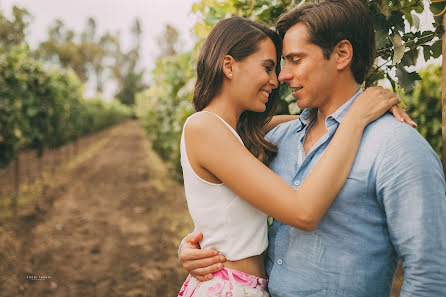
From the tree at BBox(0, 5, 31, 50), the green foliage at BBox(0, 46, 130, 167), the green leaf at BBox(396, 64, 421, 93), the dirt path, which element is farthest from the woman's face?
the tree at BBox(0, 5, 31, 50)

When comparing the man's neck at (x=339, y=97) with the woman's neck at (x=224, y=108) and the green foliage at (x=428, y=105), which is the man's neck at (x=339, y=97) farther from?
the green foliage at (x=428, y=105)

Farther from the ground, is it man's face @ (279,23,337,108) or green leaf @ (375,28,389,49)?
green leaf @ (375,28,389,49)

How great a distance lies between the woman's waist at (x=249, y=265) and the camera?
184 cm

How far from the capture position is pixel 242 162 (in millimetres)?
1661

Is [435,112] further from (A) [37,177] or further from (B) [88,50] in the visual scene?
(B) [88,50]

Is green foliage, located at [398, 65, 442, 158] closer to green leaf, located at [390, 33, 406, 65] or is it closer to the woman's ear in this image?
green leaf, located at [390, 33, 406, 65]

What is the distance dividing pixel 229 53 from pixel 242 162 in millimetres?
664

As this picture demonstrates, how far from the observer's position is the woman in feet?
5.07

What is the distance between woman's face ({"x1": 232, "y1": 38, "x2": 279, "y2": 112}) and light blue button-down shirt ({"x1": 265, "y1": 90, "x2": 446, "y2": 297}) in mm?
399

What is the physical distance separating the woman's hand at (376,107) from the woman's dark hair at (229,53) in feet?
1.96

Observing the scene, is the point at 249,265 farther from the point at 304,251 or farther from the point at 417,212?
the point at 417,212

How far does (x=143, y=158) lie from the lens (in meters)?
18.1

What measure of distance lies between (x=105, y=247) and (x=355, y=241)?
576 cm

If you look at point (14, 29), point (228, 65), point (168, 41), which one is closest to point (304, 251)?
point (228, 65)
